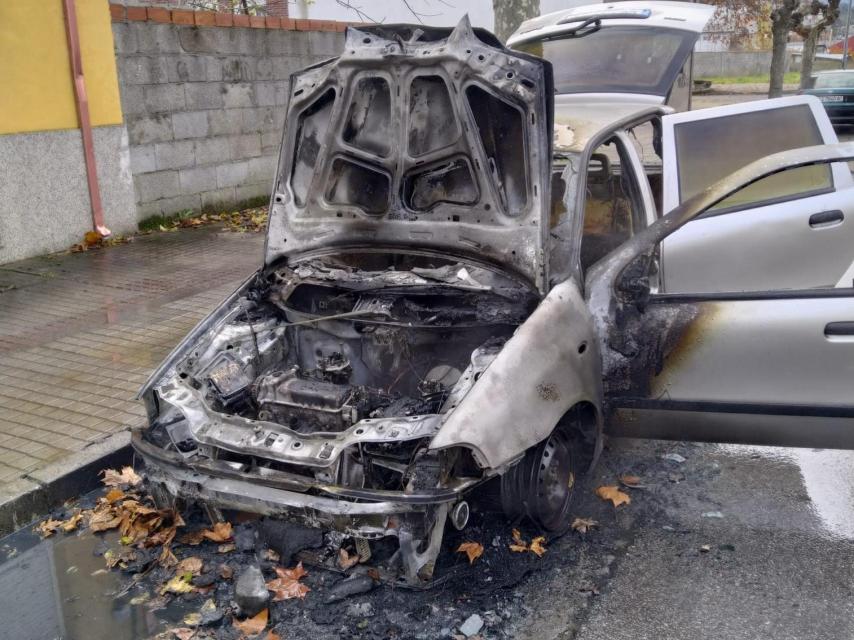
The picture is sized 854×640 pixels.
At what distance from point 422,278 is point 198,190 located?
728cm

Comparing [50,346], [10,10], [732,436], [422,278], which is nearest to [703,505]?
[732,436]

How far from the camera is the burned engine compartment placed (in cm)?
346

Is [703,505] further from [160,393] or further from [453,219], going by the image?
[160,393]

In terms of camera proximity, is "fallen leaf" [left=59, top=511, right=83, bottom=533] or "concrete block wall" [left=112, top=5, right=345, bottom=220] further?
"concrete block wall" [left=112, top=5, right=345, bottom=220]

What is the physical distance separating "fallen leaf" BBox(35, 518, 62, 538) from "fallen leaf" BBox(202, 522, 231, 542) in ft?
2.79

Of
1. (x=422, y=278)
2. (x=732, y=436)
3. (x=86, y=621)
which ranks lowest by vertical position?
(x=86, y=621)

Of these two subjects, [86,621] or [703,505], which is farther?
[703,505]

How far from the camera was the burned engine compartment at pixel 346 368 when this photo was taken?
136 inches

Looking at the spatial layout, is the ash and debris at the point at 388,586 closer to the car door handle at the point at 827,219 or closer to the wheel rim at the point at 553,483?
the wheel rim at the point at 553,483

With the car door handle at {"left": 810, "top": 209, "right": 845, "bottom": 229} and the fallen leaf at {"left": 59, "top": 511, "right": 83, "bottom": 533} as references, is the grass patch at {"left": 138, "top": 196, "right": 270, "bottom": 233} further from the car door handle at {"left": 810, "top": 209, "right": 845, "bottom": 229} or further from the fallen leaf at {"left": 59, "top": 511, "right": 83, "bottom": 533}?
the car door handle at {"left": 810, "top": 209, "right": 845, "bottom": 229}

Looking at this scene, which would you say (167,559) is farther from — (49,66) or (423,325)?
(49,66)

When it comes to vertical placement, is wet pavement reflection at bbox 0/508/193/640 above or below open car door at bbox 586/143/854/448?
below

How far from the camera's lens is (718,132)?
5.47 meters

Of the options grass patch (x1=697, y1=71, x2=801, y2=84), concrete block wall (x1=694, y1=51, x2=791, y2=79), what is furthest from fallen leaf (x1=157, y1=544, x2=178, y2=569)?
concrete block wall (x1=694, y1=51, x2=791, y2=79)
